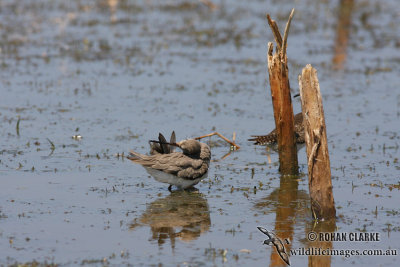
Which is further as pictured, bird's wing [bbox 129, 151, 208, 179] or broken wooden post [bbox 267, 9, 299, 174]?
broken wooden post [bbox 267, 9, 299, 174]

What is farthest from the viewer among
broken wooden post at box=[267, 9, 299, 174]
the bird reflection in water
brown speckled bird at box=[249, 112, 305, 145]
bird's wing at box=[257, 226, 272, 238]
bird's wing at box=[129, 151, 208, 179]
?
brown speckled bird at box=[249, 112, 305, 145]

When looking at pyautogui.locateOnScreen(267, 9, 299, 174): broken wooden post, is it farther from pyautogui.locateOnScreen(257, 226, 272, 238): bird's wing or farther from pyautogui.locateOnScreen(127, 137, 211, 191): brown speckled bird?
pyautogui.locateOnScreen(257, 226, 272, 238): bird's wing

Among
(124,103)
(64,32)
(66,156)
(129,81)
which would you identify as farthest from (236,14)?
(66,156)

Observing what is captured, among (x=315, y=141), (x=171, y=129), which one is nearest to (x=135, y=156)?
(x=315, y=141)

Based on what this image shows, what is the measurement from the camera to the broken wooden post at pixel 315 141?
34.2 ft

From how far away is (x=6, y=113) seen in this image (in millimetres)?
17797

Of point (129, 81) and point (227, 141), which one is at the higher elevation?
point (129, 81)

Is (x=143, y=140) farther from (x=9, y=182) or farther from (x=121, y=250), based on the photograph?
(x=121, y=250)

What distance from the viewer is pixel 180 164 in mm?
12414

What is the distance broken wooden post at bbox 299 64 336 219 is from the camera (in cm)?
1044

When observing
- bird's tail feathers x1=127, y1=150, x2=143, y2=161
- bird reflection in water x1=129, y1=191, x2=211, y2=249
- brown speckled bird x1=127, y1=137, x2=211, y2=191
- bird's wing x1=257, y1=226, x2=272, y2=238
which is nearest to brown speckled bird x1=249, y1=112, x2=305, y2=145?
brown speckled bird x1=127, y1=137, x2=211, y2=191

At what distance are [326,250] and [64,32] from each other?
2130 cm

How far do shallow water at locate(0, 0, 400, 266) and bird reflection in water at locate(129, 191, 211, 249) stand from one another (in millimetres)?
29

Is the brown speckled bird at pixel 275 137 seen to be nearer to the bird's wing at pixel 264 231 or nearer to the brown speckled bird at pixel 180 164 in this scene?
the brown speckled bird at pixel 180 164
